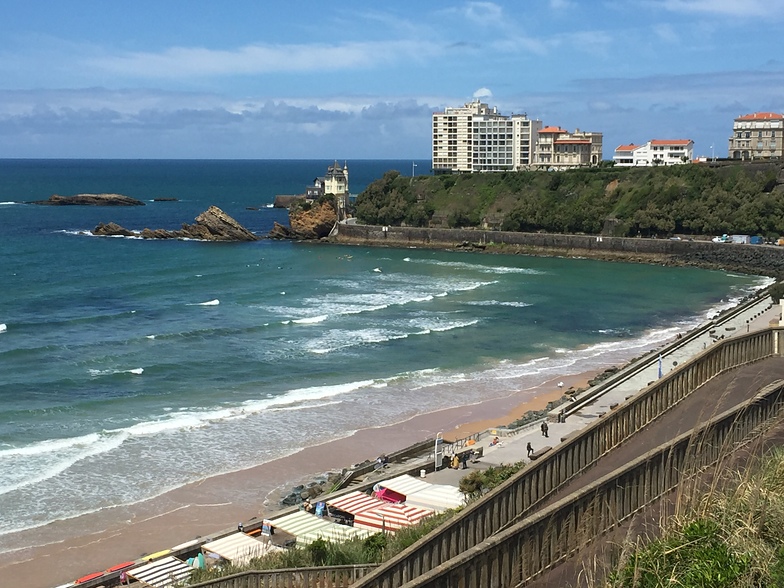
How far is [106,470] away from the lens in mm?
22859

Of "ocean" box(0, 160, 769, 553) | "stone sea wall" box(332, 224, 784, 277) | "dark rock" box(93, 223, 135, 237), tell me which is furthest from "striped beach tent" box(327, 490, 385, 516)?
"dark rock" box(93, 223, 135, 237)

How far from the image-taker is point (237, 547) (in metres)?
17.3

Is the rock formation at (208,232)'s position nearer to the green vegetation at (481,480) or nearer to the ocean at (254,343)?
the ocean at (254,343)

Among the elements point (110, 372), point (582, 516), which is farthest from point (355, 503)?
point (110, 372)

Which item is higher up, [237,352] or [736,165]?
[736,165]

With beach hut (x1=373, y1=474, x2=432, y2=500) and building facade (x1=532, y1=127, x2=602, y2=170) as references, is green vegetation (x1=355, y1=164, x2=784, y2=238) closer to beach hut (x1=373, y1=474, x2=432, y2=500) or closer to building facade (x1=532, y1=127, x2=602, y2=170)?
building facade (x1=532, y1=127, x2=602, y2=170)

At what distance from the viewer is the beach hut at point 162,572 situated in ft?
53.2

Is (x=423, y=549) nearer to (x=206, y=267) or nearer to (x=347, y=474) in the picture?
(x=347, y=474)

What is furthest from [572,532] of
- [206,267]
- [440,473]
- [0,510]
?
[206,267]

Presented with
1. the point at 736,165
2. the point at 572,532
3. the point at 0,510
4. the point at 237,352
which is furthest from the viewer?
the point at 736,165

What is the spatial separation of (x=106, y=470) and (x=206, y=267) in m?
39.0

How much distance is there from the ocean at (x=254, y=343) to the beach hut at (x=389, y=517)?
5806 millimetres

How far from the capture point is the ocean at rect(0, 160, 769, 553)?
79.5 feet

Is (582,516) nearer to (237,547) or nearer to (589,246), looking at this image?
(237,547)
